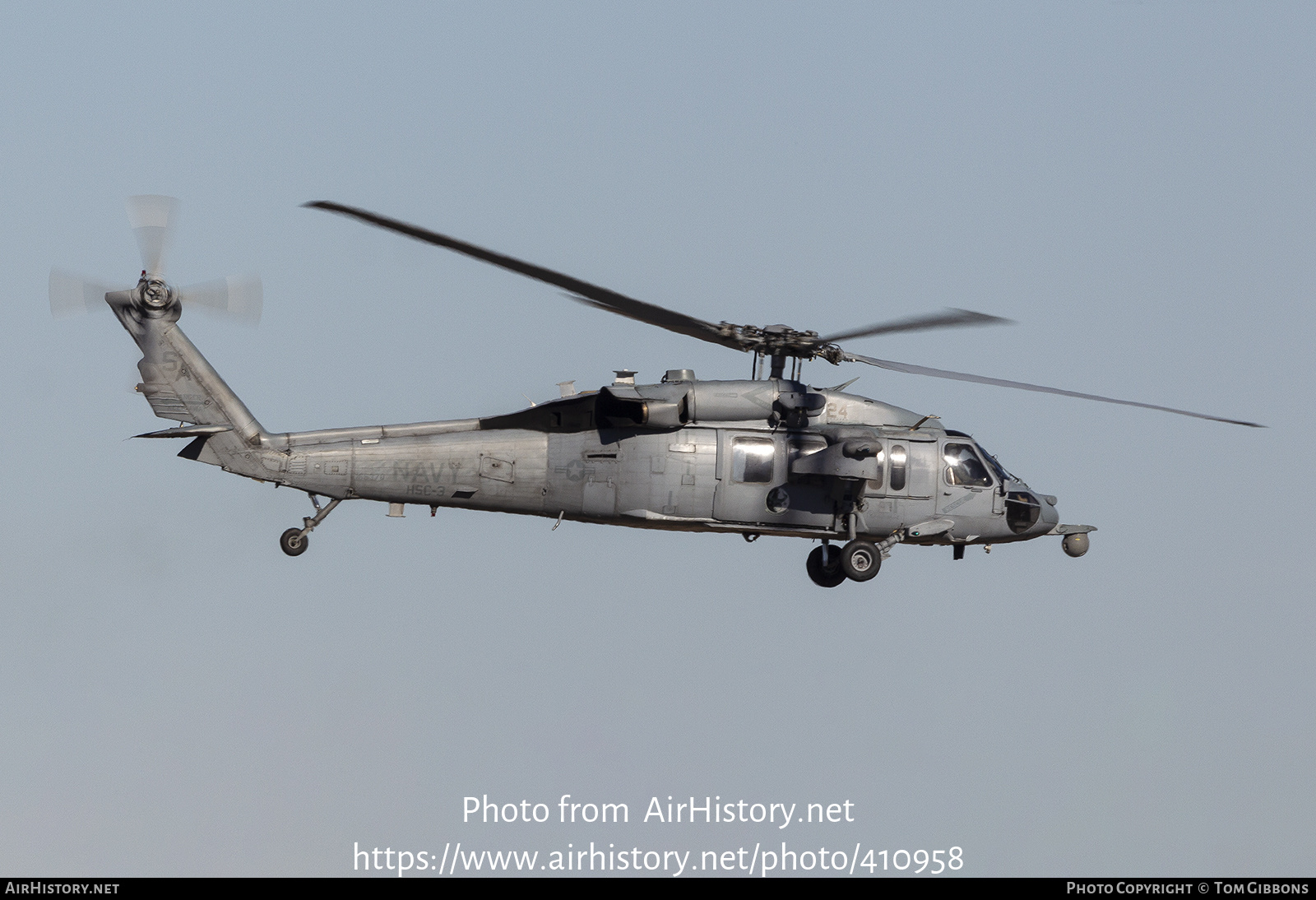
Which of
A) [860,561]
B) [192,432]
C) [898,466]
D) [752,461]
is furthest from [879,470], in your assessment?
[192,432]

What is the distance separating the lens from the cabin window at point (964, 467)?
30797mm

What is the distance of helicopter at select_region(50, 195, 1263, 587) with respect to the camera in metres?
27.6

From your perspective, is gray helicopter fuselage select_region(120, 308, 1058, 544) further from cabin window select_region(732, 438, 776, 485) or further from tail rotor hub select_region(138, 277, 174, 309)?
tail rotor hub select_region(138, 277, 174, 309)

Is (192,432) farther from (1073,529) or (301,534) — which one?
(1073,529)

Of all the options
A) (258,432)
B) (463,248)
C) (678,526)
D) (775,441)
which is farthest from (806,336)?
(258,432)

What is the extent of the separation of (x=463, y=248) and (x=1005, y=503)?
1219 cm

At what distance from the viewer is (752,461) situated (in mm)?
29375

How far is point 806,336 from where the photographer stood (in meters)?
28.7

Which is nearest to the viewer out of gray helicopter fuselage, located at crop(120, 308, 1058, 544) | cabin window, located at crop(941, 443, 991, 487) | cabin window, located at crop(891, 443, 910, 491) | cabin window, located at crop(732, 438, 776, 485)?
gray helicopter fuselage, located at crop(120, 308, 1058, 544)

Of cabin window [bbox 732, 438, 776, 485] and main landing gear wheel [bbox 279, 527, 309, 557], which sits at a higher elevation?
cabin window [bbox 732, 438, 776, 485]

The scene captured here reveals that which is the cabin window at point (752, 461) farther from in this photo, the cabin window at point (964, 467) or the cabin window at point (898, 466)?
the cabin window at point (964, 467)

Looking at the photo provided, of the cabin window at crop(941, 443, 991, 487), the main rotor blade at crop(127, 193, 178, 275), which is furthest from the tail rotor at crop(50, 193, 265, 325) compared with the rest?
the cabin window at crop(941, 443, 991, 487)

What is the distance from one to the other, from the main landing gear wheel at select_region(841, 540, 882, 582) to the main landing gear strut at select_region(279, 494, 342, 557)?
29.1 ft

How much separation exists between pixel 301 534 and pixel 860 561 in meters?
9.47
